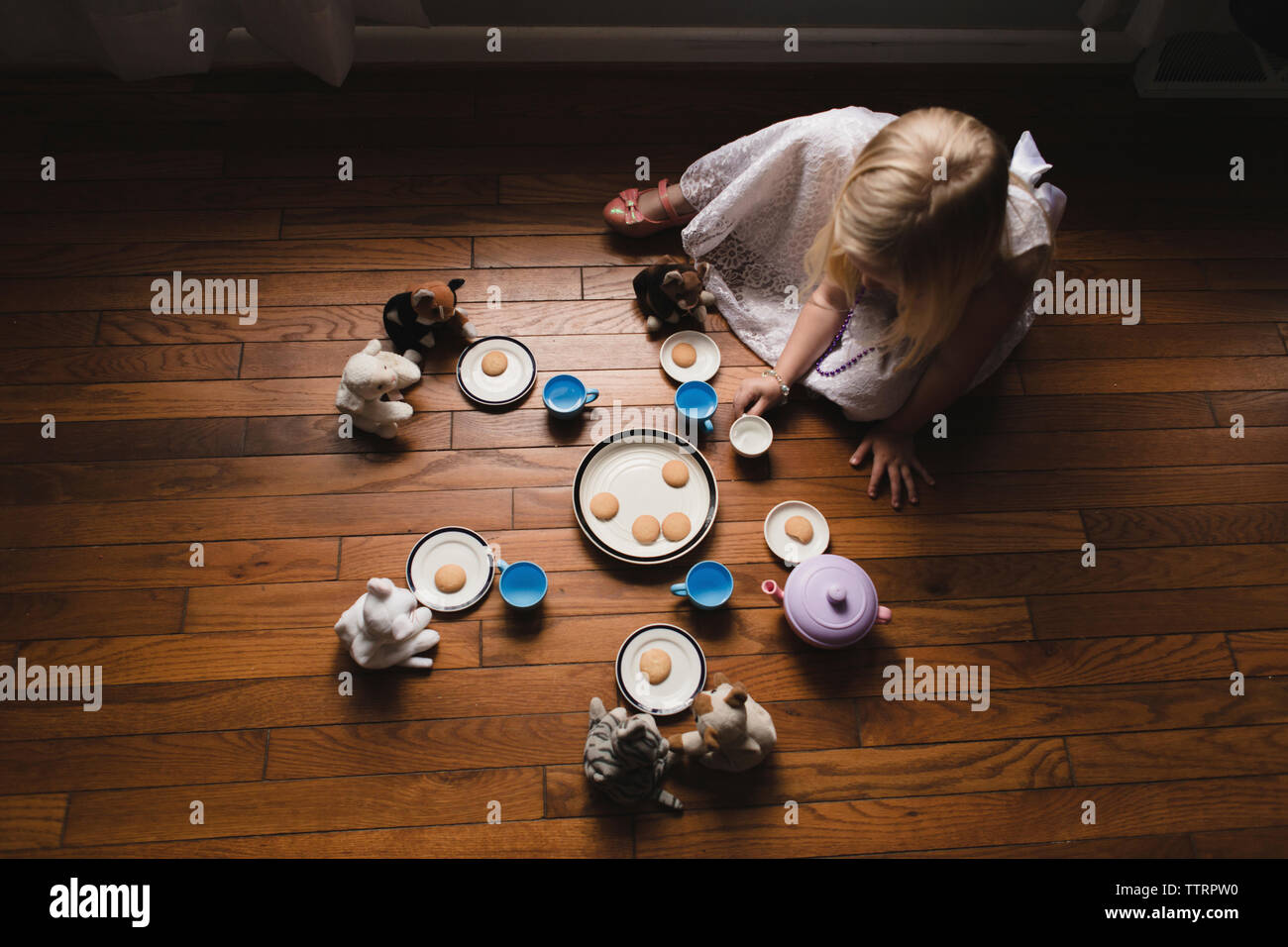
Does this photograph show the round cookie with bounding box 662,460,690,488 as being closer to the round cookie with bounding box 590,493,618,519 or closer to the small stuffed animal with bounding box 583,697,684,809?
the round cookie with bounding box 590,493,618,519

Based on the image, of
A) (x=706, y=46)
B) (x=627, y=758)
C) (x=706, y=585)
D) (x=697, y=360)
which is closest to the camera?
(x=627, y=758)

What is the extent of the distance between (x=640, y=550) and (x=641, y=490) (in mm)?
143

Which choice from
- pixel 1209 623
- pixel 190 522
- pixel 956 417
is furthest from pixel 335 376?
pixel 1209 623

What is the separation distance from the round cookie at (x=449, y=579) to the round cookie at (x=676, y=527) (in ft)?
1.51

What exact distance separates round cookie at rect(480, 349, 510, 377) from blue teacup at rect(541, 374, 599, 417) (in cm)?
12

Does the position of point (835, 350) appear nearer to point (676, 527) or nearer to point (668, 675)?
point (676, 527)

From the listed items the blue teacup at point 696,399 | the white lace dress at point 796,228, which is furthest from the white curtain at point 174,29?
the blue teacup at point 696,399

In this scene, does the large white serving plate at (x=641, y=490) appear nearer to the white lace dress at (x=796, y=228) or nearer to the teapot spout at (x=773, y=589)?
the teapot spout at (x=773, y=589)

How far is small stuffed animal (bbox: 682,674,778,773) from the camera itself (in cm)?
153

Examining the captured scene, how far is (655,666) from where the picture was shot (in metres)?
1.66

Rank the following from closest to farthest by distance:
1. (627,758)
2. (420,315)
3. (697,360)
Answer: (627,758) → (420,315) → (697,360)

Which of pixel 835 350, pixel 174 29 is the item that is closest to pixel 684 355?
pixel 835 350
